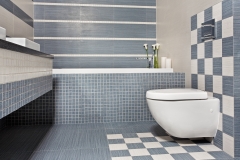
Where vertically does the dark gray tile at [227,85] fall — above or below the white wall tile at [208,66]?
below

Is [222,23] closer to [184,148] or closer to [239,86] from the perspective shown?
[239,86]

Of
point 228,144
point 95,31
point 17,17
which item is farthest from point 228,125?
point 17,17

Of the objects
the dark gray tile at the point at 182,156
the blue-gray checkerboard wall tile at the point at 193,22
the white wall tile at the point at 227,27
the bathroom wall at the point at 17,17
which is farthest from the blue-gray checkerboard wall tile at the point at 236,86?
the bathroom wall at the point at 17,17

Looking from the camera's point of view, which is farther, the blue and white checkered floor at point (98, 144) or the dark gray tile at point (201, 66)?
the dark gray tile at point (201, 66)

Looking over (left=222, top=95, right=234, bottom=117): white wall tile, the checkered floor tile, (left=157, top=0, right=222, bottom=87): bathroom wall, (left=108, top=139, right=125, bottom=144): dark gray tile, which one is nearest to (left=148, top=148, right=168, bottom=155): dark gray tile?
the checkered floor tile

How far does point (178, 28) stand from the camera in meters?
3.05

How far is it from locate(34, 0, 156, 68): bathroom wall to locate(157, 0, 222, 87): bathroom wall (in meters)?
0.35

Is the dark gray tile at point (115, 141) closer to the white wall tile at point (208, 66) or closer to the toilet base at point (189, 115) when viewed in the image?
the toilet base at point (189, 115)

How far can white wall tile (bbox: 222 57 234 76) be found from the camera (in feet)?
6.01

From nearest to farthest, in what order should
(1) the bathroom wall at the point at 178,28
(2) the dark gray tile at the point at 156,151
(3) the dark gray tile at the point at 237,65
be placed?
(3) the dark gray tile at the point at 237,65 < (2) the dark gray tile at the point at 156,151 < (1) the bathroom wall at the point at 178,28

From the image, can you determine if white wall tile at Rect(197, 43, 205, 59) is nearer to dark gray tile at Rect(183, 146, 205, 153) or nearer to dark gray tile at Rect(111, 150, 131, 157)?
dark gray tile at Rect(183, 146, 205, 153)

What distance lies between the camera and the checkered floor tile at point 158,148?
1.85 m

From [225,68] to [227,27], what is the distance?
319mm

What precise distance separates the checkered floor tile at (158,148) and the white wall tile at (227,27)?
0.94 meters
